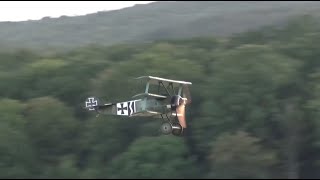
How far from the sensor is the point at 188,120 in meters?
50.1

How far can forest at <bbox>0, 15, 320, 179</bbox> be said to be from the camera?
45.2 m

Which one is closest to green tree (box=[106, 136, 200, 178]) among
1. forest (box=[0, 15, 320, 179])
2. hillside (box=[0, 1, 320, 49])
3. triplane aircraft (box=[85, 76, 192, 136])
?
forest (box=[0, 15, 320, 179])

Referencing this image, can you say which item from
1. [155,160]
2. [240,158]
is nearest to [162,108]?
[240,158]

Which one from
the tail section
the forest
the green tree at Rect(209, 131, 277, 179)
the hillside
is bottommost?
the tail section

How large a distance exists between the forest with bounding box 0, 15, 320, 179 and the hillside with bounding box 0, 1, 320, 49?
28.0ft

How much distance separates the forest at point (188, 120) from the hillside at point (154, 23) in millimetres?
8538

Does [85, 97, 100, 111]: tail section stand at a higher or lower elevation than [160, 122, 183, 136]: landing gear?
higher

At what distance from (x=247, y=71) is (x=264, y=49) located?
285 cm

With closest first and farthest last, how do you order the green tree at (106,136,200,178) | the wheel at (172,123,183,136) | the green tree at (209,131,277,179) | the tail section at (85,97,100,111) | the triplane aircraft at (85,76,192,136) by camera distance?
the wheel at (172,123,183,136), the triplane aircraft at (85,76,192,136), the tail section at (85,97,100,111), the green tree at (209,131,277,179), the green tree at (106,136,200,178)

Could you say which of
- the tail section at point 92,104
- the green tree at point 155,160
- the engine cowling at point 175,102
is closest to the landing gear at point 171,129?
the engine cowling at point 175,102

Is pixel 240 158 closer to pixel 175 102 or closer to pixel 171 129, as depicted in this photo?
pixel 175 102

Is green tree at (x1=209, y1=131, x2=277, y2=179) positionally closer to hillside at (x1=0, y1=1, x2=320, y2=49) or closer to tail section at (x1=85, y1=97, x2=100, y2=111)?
hillside at (x1=0, y1=1, x2=320, y2=49)

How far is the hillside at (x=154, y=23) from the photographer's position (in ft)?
248

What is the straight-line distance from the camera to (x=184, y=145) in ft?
161
